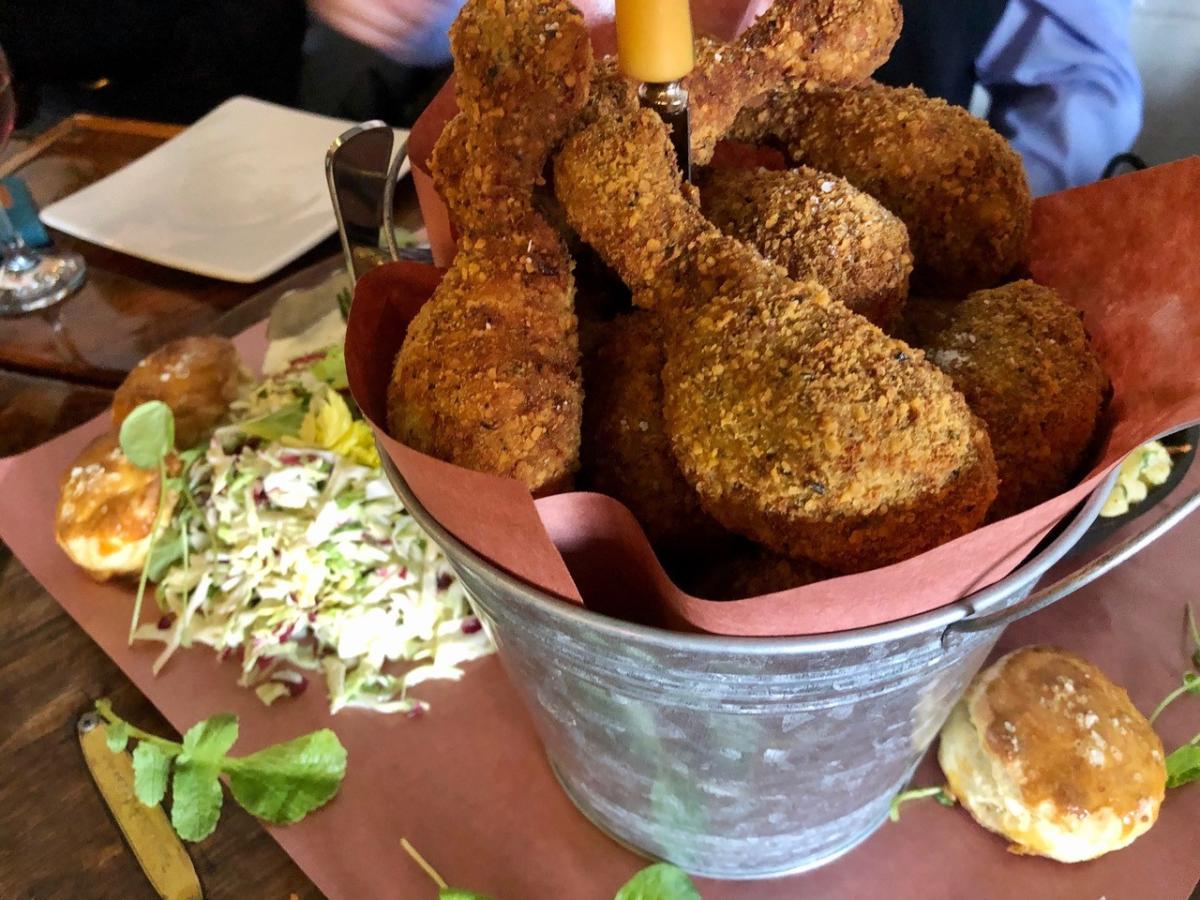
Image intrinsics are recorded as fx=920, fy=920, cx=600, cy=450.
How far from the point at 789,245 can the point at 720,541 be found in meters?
0.19

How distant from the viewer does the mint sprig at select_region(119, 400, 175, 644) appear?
889 millimetres

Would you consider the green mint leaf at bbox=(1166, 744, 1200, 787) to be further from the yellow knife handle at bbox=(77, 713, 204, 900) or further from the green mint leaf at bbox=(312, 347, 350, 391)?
the green mint leaf at bbox=(312, 347, 350, 391)

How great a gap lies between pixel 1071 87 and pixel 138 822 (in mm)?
1625

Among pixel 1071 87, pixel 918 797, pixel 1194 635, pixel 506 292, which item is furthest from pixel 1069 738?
pixel 1071 87

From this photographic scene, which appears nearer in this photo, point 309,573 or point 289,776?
point 289,776

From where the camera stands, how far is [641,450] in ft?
1.80

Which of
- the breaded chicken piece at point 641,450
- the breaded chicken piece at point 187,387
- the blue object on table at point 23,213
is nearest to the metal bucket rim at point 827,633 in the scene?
the breaded chicken piece at point 641,450

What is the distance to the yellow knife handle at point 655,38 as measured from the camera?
44 centimetres

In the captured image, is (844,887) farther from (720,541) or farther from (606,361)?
(606,361)

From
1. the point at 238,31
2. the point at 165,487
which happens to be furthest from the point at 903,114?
the point at 238,31

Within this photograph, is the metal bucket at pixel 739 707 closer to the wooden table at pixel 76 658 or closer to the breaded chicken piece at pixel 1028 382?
the breaded chicken piece at pixel 1028 382

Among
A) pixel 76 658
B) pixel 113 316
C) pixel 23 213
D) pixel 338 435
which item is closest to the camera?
pixel 76 658

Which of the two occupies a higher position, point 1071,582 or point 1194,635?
point 1071,582

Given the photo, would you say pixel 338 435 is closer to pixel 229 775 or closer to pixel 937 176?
pixel 229 775
